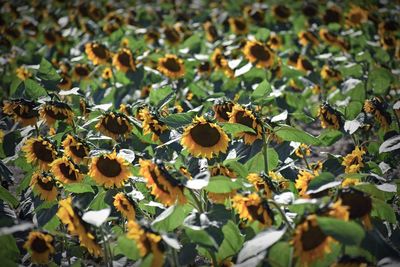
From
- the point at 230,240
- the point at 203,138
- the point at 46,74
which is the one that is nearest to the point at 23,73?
the point at 46,74

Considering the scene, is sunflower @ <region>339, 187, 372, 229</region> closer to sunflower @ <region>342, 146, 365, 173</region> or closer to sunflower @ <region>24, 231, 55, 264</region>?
sunflower @ <region>342, 146, 365, 173</region>

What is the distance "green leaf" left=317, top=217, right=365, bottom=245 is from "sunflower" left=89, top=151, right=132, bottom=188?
1.30m

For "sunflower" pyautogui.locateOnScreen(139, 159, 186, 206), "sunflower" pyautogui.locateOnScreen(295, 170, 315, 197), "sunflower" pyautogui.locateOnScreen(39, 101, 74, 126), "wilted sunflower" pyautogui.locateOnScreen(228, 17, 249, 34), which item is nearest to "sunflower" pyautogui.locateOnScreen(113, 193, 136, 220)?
"sunflower" pyautogui.locateOnScreen(139, 159, 186, 206)

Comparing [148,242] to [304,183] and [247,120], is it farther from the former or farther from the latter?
[247,120]

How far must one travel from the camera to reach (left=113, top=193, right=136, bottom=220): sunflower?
268 cm

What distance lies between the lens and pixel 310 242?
6.41 feet

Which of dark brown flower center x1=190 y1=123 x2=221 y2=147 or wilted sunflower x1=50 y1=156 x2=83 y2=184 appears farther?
wilted sunflower x1=50 y1=156 x2=83 y2=184

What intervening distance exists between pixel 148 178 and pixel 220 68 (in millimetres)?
2961

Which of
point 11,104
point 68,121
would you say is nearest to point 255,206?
point 68,121

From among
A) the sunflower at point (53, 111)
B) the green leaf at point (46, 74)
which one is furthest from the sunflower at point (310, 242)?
the green leaf at point (46, 74)

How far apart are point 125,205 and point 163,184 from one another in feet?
1.50

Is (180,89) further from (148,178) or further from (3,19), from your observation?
(3,19)

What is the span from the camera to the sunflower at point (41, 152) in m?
3.07

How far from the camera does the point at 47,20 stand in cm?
841
